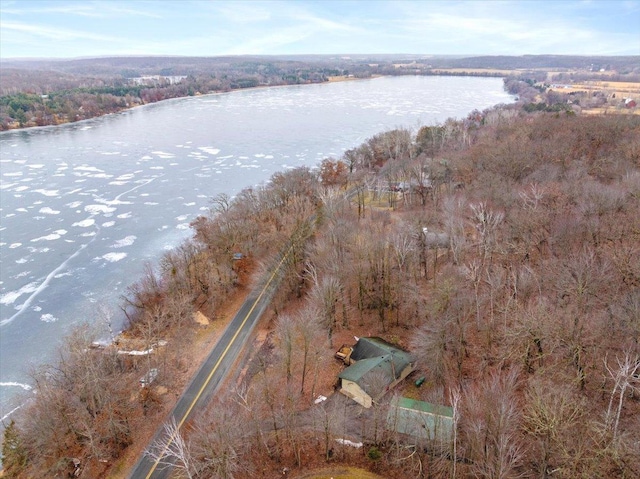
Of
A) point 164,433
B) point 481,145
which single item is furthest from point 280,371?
point 481,145

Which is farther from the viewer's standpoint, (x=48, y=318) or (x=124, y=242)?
(x=124, y=242)

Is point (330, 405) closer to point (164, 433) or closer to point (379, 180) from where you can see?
point (164, 433)

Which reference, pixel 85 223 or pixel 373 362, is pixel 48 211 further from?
pixel 373 362

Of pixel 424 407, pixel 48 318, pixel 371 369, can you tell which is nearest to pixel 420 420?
pixel 424 407

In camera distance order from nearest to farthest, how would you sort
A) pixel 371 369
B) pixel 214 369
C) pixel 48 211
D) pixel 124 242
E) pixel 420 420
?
pixel 420 420 → pixel 371 369 → pixel 214 369 → pixel 124 242 → pixel 48 211

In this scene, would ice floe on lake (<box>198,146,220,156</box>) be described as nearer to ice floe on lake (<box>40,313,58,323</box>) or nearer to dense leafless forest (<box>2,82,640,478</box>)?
dense leafless forest (<box>2,82,640,478</box>)

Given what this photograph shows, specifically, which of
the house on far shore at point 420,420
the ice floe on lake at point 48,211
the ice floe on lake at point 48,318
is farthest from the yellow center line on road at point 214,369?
the ice floe on lake at point 48,211

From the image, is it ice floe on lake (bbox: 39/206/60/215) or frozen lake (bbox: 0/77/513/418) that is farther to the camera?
ice floe on lake (bbox: 39/206/60/215)

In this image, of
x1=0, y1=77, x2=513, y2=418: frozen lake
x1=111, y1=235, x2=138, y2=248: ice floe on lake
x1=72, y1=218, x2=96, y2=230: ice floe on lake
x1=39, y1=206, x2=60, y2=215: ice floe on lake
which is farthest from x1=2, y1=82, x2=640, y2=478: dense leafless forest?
x1=39, y1=206, x2=60, y2=215: ice floe on lake
